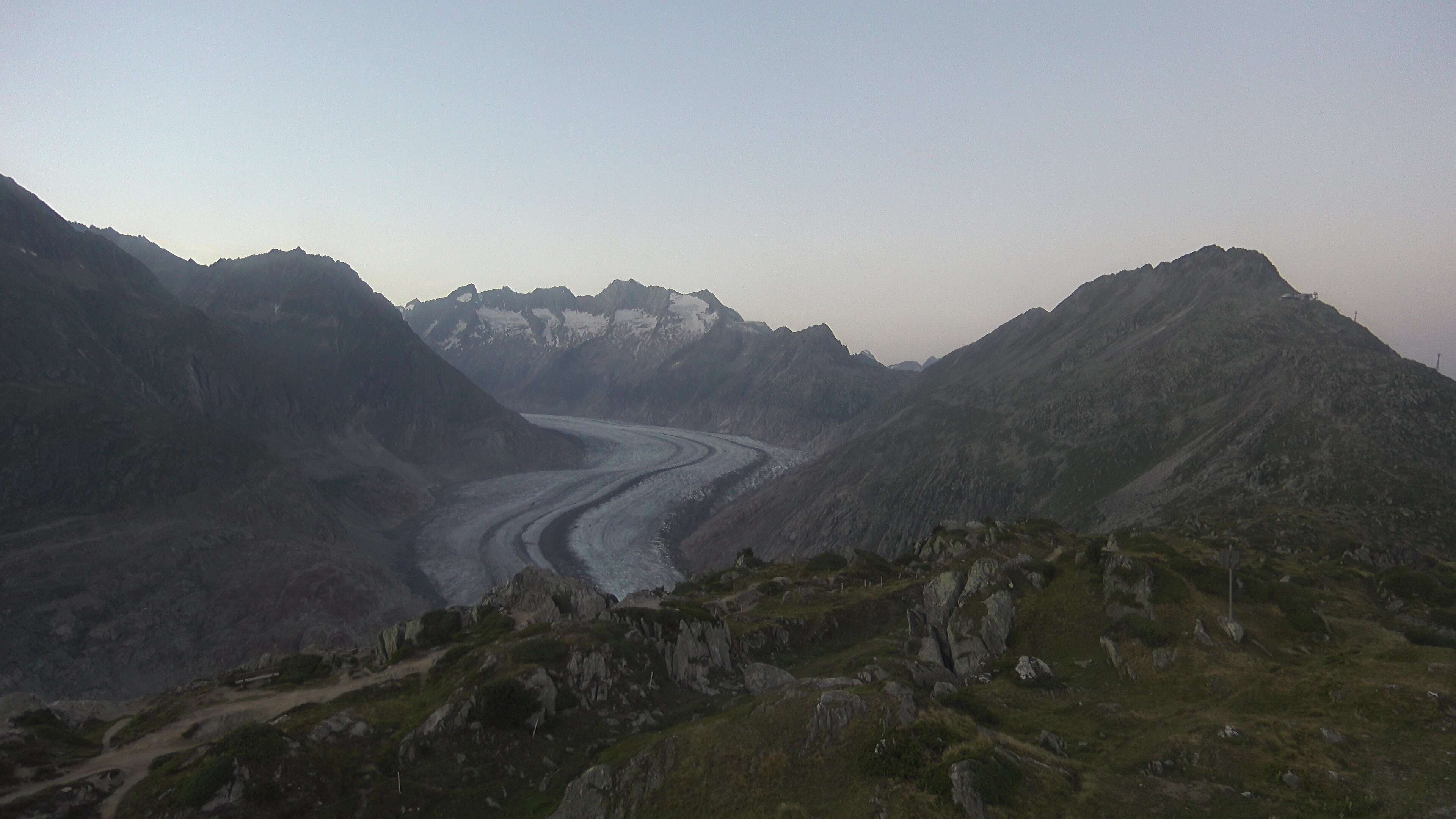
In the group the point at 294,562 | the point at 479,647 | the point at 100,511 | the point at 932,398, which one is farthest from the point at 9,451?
the point at 932,398

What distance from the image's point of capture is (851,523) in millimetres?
134000

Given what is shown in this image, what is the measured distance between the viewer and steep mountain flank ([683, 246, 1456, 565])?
75.0 metres

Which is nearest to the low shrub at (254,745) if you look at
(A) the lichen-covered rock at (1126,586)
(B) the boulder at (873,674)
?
(B) the boulder at (873,674)

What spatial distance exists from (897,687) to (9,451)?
138449 mm

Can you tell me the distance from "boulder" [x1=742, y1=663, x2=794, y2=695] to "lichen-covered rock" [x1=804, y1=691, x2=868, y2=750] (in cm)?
1294

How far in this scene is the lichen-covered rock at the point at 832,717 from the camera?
2423cm

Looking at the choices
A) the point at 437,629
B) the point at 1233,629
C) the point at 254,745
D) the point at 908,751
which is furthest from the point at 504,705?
the point at 1233,629

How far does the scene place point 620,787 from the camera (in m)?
25.6

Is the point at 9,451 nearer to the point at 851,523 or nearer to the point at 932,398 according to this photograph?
the point at 851,523

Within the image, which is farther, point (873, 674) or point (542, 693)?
point (542, 693)

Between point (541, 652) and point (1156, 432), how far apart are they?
10712cm

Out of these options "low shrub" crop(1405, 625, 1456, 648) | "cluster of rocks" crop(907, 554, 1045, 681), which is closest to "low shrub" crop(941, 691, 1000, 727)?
"cluster of rocks" crop(907, 554, 1045, 681)

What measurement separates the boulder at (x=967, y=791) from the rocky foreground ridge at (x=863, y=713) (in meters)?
0.06

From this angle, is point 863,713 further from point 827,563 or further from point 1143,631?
point 827,563
